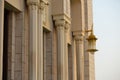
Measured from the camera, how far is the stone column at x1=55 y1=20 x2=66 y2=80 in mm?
13148

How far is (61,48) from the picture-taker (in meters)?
13.4

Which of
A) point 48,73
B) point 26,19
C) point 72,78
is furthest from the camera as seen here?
point 72,78

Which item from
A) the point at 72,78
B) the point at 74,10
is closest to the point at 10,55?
the point at 72,78

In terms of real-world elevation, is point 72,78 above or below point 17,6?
below

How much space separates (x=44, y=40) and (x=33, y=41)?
2.58 m

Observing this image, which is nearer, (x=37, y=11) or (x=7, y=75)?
(x=7, y=75)

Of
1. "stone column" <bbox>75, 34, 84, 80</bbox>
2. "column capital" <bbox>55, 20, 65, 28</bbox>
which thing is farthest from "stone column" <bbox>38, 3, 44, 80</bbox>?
"stone column" <bbox>75, 34, 84, 80</bbox>

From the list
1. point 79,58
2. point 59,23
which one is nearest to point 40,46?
point 59,23

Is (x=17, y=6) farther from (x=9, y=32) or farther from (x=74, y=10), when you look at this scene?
(x=74, y=10)

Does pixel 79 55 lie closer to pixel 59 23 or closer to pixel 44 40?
pixel 59 23

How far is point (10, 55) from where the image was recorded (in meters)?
10.4

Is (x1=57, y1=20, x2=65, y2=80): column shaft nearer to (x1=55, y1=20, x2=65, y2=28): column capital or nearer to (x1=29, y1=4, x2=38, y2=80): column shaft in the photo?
(x1=55, y1=20, x2=65, y2=28): column capital

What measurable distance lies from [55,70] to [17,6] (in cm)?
376

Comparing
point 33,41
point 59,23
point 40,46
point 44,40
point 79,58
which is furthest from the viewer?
point 79,58
